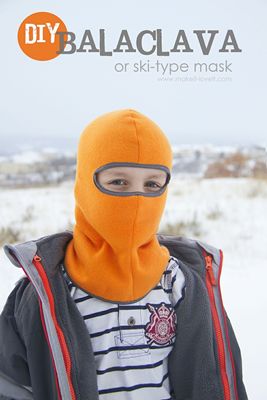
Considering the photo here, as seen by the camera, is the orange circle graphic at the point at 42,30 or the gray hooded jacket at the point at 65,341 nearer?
the gray hooded jacket at the point at 65,341

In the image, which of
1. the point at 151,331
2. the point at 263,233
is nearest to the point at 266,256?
the point at 263,233

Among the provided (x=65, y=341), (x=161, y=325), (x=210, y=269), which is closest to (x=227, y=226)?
(x=210, y=269)

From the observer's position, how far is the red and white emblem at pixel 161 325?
2.84 ft

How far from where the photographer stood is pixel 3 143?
4.69 feet

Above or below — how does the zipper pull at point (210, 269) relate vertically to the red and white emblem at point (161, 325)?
above

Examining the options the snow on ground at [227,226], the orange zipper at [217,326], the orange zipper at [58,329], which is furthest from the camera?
the snow on ground at [227,226]

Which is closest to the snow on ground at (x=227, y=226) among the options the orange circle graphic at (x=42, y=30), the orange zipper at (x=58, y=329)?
the orange circle graphic at (x=42, y=30)

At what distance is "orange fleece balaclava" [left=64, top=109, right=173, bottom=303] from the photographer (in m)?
0.83

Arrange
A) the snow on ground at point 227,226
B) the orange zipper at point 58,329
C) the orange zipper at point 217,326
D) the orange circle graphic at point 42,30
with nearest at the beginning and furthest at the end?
the orange zipper at point 58,329 → the orange zipper at point 217,326 → the orange circle graphic at point 42,30 → the snow on ground at point 227,226

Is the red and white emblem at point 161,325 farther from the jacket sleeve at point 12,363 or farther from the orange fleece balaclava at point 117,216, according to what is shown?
the jacket sleeve at point 12,363

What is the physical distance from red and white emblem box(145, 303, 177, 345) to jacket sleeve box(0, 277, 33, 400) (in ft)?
0.77

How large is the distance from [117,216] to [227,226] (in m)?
0.88

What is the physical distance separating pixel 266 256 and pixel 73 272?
3.06 feet

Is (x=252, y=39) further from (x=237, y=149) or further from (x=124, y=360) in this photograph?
(x=124, y=360)
